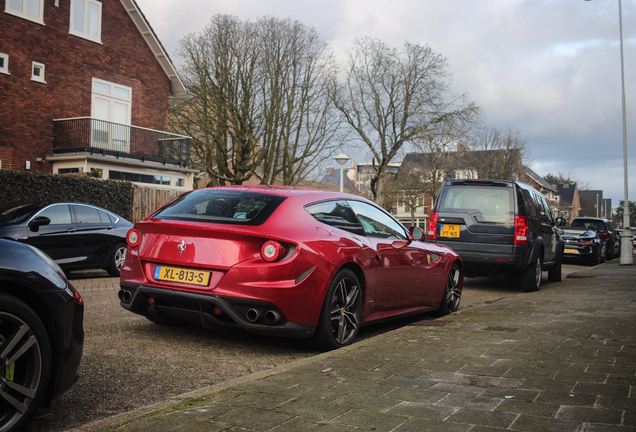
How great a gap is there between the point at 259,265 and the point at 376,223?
1.97 metres

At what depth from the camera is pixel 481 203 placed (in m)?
10.5

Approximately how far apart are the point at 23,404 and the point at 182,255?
7.11 feet

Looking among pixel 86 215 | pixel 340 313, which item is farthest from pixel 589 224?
pixel 340 313

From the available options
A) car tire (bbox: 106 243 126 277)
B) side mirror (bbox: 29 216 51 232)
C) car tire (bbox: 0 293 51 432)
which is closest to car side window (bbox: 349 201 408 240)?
car tire (bbox: 0 293 51 432)

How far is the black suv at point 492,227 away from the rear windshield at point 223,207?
6.20 m

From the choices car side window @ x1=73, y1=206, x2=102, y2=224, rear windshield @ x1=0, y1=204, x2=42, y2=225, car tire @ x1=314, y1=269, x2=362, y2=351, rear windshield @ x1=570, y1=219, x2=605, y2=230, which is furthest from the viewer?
rear windshield @ x1=570, y1=219, x2=605, y2=230

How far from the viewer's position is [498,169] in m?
54.4

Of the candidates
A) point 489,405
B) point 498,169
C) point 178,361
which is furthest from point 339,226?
point 498,169

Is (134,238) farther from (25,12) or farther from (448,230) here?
(25,12)

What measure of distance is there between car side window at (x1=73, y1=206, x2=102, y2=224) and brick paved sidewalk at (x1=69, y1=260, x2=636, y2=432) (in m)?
7.80

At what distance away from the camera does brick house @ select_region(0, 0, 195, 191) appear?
2108cm

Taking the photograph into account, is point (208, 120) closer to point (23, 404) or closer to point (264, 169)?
point (264, 169)

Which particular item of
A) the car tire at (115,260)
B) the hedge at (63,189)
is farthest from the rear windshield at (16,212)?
the hedge at (63,189)

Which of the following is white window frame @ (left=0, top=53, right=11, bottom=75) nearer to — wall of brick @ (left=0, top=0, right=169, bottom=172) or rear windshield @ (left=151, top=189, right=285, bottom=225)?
wall of brick @ (left=0, top=0, right=169, bottom=172)
